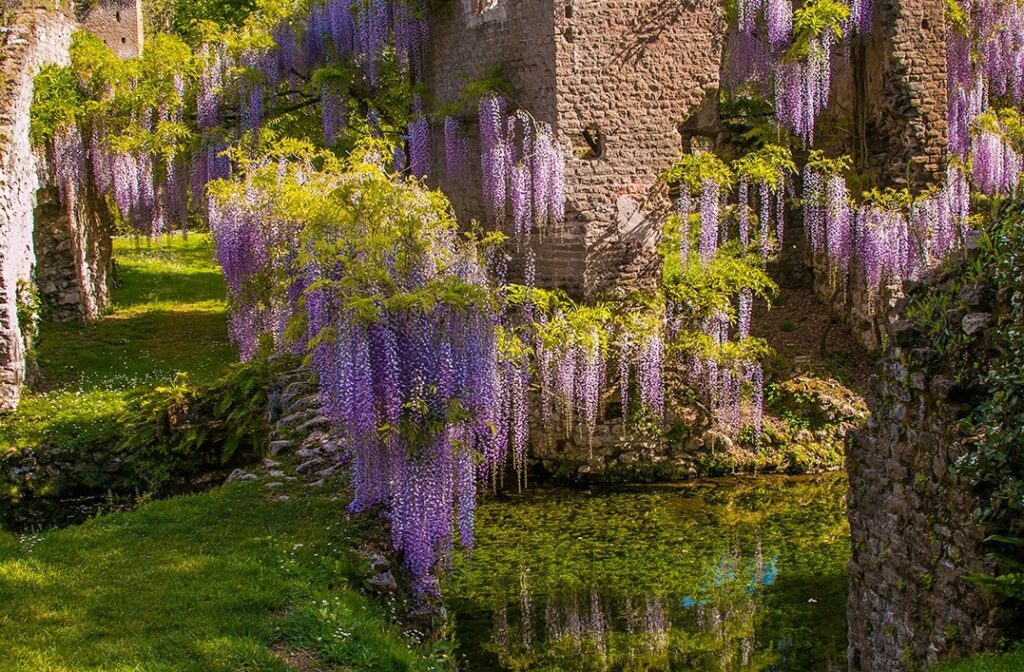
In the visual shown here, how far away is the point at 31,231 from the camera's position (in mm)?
13266

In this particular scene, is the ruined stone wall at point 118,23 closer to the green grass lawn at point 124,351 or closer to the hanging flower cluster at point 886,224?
the green grass lawn at point 124,351

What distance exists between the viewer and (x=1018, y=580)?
16.7 feet

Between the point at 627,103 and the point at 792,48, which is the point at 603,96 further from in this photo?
the point at 792,48

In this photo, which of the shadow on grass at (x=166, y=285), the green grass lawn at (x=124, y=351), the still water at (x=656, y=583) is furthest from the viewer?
the shadow on grass at (x=166, y=285)

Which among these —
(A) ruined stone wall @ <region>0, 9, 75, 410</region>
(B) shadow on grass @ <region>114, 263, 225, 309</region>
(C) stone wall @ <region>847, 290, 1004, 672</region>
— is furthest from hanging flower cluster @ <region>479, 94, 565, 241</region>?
(C) stone wall @ <region>847, 290, 1004, 672</region>

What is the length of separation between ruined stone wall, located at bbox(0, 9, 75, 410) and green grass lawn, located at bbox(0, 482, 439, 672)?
4.56 m

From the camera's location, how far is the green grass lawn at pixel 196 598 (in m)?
5.73

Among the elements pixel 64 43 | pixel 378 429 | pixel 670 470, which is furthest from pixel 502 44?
pixel 378 429

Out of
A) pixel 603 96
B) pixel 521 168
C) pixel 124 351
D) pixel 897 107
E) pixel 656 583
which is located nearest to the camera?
pixel 656 583

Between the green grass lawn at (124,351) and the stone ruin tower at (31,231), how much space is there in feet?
1.09

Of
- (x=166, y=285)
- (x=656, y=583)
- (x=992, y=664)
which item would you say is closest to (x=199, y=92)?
(x=166, y=285)

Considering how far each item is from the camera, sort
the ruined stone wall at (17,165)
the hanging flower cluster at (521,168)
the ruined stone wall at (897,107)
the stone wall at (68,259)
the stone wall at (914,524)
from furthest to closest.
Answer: the stone wall at (68,259), the ruined stone wall at (897,107), the hanging flower cluster at (521,168), the ruined stone wall at (17,165), the stone wall at (914,524)

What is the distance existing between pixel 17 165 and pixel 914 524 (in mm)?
9784

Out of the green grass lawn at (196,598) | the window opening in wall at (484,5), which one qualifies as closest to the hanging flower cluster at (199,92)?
the window opening in wall at (484,5)
